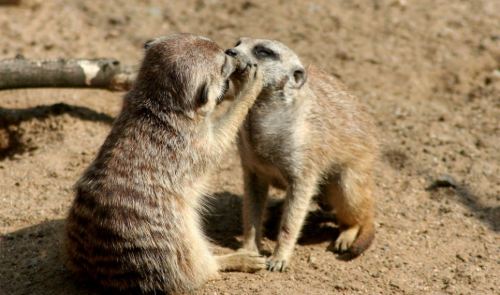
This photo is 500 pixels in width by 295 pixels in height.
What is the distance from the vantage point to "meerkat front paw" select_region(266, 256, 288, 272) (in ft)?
13.6

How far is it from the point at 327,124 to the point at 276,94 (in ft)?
1.36

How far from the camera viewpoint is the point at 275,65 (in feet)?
14.1

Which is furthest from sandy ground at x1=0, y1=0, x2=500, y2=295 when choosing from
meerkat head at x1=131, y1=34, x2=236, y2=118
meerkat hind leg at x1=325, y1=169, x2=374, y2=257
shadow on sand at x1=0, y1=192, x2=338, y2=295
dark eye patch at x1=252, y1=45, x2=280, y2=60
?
dark eye patch at x1=252, y1=45, x2=280, y2=60

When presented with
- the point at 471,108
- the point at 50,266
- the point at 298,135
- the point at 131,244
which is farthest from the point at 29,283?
the point at 471,108

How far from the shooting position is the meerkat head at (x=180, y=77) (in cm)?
366

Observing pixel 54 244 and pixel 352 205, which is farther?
pixel 352 205

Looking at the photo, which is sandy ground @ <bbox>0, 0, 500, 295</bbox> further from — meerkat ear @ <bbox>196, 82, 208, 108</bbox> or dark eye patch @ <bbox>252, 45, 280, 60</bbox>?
dark eye patch @ <bbox>252, 45, 280, 60</bbox>

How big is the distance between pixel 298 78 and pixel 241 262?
1.10 metres

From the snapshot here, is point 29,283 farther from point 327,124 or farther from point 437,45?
point 437,45

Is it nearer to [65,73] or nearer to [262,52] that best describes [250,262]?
[262,52]

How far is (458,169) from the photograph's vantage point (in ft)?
17.2

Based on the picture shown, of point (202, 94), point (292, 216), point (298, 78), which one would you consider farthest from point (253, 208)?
point (202, 94)

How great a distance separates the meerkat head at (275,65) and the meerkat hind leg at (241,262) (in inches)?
37.7

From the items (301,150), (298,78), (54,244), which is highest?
(298,78)
